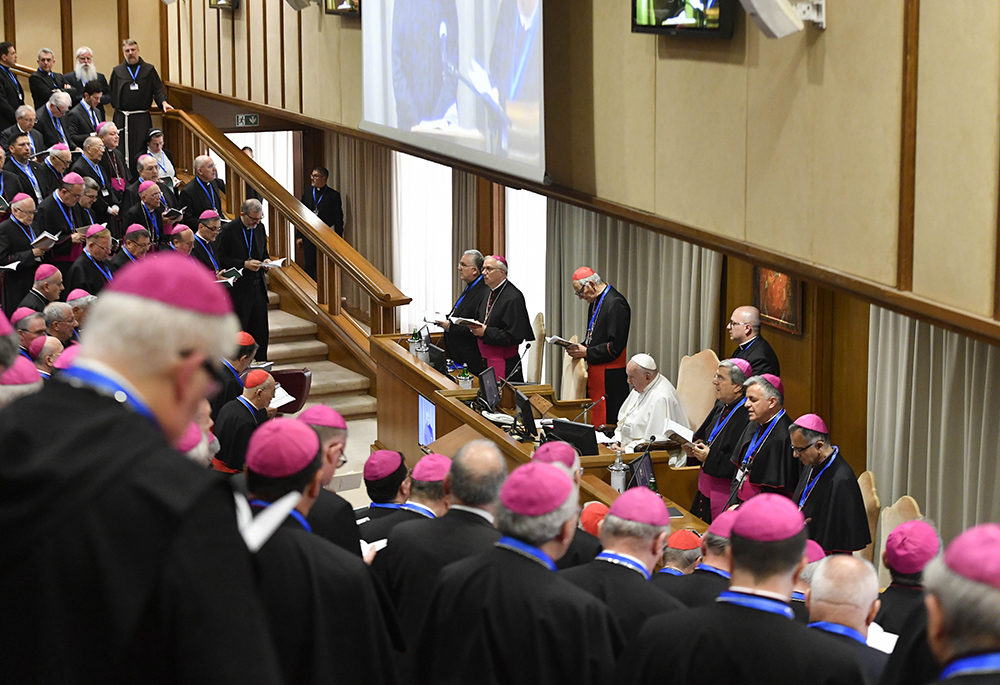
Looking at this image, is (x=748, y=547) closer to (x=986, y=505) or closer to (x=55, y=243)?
(x=986, y=505)

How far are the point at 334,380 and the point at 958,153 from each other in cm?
779

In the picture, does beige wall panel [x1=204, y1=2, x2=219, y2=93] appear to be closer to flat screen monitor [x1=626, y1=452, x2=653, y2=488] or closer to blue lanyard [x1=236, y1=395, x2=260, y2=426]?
blue lanyard [x1=236, y1=395, x2=260, y2=426]

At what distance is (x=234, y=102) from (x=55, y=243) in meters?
5.46

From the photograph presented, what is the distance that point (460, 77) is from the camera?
856cm

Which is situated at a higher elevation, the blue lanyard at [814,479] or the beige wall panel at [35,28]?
the beige wall panel at [35,28]

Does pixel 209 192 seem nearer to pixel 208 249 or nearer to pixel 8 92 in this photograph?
pixel 208 249

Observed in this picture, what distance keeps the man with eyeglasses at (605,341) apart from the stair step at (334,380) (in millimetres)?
2711

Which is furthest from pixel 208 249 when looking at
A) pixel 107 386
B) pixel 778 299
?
→ pixel 107 386

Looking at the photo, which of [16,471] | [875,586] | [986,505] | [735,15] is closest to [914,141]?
[735,15]

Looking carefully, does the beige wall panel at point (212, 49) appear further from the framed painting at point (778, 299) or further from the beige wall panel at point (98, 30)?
A: the framed painting at point (778, 299)

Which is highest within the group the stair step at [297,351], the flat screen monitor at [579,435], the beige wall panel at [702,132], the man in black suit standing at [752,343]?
the beige wall panel at [702,132]

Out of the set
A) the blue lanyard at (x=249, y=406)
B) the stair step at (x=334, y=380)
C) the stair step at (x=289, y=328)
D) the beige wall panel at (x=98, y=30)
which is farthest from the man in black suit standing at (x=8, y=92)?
the blue lanyard at (x=249, y=406)

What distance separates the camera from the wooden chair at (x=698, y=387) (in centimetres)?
936

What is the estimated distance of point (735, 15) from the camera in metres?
5.75
